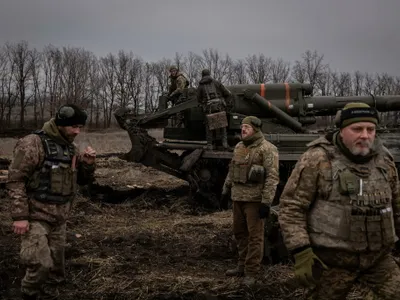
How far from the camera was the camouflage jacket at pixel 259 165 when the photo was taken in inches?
221

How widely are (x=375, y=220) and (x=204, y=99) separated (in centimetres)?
760

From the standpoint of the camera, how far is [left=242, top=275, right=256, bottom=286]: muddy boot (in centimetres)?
549

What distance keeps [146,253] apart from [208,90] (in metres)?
4.71

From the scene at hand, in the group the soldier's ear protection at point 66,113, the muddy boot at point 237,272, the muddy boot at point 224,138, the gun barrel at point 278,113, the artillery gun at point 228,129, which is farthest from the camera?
the gun barrel at point 278,113

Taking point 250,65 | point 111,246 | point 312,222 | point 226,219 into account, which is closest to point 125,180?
point 226,219

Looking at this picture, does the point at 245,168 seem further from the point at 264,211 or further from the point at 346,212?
the point at 346,212

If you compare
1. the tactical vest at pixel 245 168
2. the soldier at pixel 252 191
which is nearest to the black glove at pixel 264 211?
the soldier at pixel 252 191

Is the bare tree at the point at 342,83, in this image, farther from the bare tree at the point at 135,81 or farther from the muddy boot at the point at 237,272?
the muddy boot at the point at 237,272

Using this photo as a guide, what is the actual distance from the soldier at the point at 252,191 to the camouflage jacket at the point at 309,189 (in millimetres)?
1891

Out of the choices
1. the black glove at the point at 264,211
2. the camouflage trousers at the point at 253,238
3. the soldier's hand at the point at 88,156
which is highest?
the soldier's hand at the point at 88,156

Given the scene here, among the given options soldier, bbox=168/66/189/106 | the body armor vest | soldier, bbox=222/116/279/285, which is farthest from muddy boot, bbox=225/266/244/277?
soldier, bbox=168/66/189/106

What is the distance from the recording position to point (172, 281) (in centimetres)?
568

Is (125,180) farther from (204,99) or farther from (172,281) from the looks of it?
(172,281)

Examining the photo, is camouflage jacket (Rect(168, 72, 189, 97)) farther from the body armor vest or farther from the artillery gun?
the body armor vest
